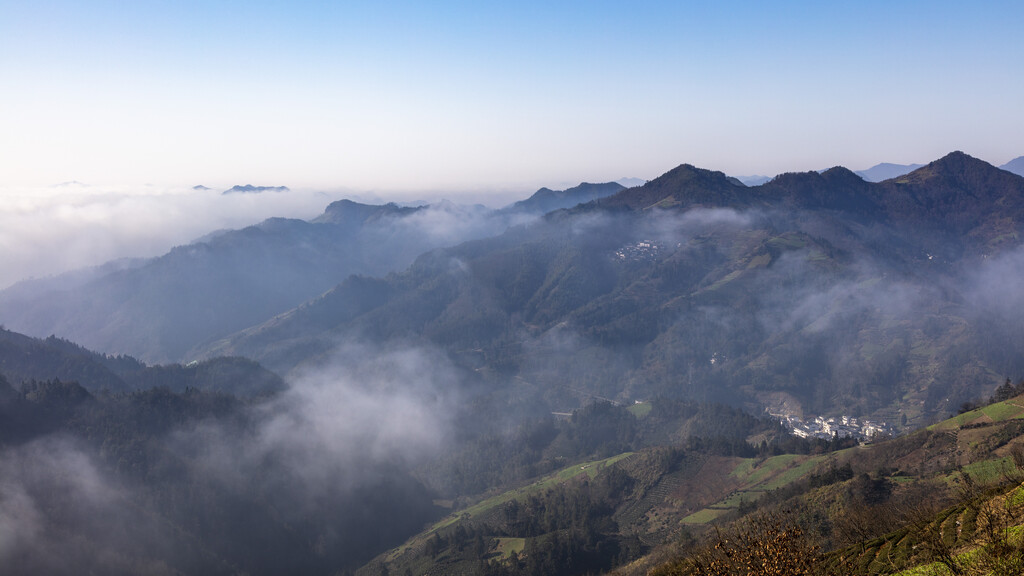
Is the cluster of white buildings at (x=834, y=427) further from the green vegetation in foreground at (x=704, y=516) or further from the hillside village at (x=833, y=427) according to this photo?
the green vegetation in foreground at (x=704, y=516)

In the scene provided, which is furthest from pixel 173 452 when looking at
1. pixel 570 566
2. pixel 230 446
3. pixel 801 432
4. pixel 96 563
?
pixel 801 432

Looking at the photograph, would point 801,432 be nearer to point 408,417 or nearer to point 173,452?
point 408,417

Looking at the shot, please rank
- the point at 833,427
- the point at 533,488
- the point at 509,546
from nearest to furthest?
the point at 509,546, the point at 533,488, the point at 833,427

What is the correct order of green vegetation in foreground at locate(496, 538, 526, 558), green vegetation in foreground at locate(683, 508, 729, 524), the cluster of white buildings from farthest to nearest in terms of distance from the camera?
the cluster of white buildings < green vegetation in foreground at locate(496, 538, 526, 558) < green vegetation in foreground at locate(683, 508, 729, 524)

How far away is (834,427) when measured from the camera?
547 ft

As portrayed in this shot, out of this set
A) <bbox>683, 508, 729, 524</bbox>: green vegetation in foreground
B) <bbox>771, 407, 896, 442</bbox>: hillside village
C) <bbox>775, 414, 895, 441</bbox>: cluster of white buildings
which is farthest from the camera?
<bbox>775, 414, 895, 441</bbox>: cluster of white buildings

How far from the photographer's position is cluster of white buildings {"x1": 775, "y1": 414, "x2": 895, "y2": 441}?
158988mm

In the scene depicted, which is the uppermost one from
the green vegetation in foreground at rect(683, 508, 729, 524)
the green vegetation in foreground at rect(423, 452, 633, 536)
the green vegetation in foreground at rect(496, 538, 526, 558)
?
the green vegetation in foreground at rect(683, 508, 729, 524)

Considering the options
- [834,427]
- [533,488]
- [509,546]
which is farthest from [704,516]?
[834,427]

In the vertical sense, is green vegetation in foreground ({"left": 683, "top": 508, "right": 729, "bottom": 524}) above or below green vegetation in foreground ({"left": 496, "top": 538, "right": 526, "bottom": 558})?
above

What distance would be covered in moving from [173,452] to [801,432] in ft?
543

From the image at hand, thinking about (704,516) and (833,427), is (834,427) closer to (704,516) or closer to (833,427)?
(833,427)

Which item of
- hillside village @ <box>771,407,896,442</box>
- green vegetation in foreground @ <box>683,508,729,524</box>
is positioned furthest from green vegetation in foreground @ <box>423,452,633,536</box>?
hillside village @ <box>771,407,896,442</box>

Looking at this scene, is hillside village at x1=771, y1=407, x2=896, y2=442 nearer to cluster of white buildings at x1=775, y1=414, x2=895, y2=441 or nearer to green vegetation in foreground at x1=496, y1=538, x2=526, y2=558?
cluster of white buildings at x1=775, y1=414, x2=895, y2=441
